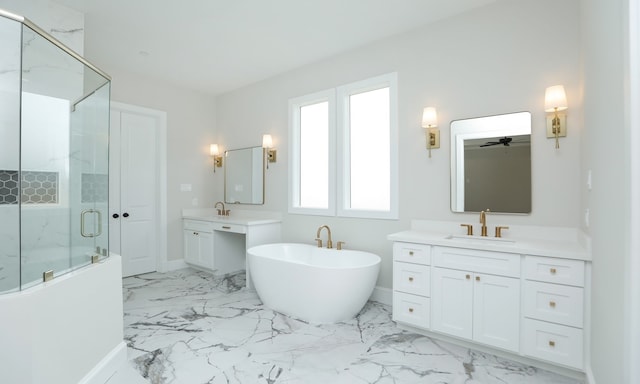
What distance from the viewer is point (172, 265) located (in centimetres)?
479

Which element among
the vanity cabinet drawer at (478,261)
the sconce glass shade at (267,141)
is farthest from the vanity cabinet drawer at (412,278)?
the sconce glass shade at (267,141)

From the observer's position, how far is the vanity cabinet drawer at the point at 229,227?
4.01 metres

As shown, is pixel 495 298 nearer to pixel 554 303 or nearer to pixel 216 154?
pixel 554 303

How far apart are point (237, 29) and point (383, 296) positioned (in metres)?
3.18

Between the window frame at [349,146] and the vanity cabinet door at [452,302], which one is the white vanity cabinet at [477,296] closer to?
the vanity cabinet door at [452,302]

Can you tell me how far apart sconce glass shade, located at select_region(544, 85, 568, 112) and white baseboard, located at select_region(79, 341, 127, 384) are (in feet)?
11.8

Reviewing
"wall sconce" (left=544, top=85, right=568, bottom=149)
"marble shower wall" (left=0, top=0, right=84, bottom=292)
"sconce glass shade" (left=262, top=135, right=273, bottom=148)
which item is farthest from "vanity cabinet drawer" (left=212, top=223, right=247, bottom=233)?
"wall sconce" (left=544, top=85, right=568, bottom=149)

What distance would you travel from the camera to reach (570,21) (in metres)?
2.40

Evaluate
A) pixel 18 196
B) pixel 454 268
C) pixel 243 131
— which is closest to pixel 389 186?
pixel 454 268

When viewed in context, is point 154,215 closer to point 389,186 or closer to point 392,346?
point 389,186

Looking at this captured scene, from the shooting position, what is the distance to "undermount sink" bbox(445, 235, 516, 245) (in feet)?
7.89

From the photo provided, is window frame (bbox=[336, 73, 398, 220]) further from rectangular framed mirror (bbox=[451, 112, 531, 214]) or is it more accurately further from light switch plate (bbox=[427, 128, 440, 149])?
rectangular framed mirror (bbox=[451, 112, 531, 214])

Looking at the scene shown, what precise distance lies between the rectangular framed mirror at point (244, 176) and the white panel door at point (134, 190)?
3.47 ft

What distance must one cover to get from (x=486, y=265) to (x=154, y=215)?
442 cm
